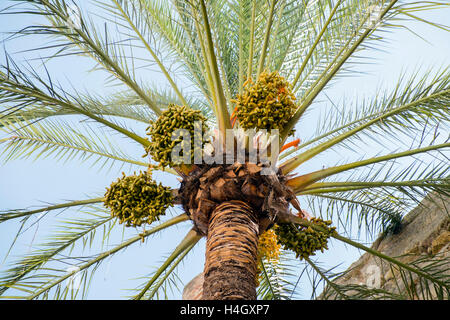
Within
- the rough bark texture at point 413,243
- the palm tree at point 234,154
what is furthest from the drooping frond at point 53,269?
the rough bark texture at point 413,243

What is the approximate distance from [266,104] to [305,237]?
1.27 metres

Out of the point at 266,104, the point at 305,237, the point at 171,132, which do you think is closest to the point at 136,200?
the point at 171,132

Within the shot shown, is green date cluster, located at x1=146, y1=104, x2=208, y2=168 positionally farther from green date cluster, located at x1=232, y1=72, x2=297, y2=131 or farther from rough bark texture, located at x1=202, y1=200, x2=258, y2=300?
rough bark texture, located at x1=202, y1=200, x2=258, y2=300

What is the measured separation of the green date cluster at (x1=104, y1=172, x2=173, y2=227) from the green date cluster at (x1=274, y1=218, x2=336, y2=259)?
3.83 ft

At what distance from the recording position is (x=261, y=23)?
5.58m

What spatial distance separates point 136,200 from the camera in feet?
12.9

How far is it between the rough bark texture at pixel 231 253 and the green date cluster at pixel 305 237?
18.9 inches

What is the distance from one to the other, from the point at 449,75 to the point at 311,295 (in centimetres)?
239

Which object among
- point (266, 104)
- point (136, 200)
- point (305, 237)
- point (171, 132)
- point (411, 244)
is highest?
point (266, 104)

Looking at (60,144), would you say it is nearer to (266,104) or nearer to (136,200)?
(136,200)

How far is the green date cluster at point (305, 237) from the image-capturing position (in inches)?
167
